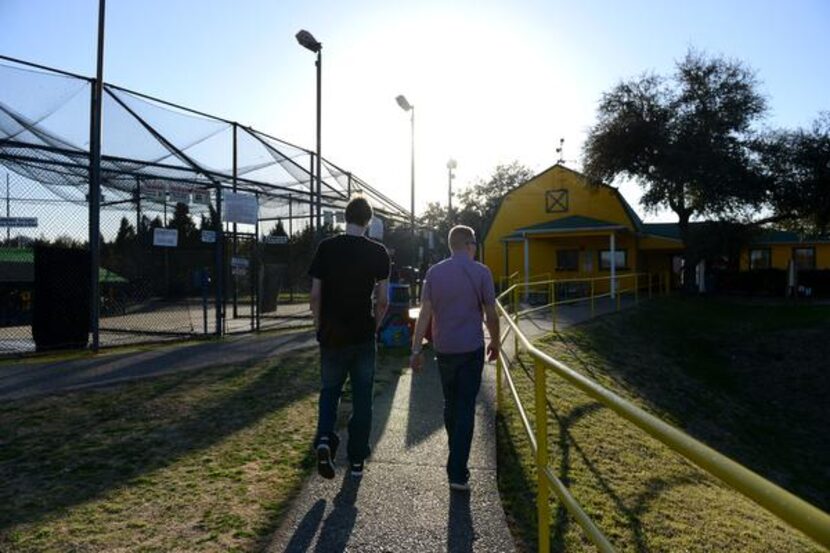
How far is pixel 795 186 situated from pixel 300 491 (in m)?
28.3

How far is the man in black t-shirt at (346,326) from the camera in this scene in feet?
14.1

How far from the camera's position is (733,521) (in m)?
4.82

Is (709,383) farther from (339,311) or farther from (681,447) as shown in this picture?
(681,447)

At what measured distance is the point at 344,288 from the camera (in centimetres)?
430

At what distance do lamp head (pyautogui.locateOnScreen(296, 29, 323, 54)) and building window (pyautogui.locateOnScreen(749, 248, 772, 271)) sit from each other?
107 ft

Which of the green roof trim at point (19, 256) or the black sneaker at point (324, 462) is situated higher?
the green roof trim at point (19, 256)

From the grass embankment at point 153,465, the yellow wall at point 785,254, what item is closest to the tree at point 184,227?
the grass embankment at point 153,465

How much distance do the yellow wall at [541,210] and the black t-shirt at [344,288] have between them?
90.5 ft

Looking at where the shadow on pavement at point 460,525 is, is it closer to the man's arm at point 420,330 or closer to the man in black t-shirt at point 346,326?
the man in black t-shirt at point 346,326

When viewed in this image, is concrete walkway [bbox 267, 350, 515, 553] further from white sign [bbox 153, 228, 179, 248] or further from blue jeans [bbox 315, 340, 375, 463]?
white sign [bbox 153, 228, 179, 248]

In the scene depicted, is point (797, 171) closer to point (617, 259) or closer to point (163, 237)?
point (617, 259)

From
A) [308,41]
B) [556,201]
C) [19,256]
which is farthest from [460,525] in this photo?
[556,201]

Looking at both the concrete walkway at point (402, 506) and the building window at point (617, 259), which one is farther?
the building window at point (617, 259)

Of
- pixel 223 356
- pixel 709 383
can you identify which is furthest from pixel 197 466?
pixel 709 383
